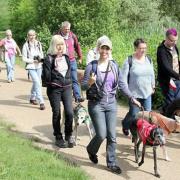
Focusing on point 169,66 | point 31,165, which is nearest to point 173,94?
point 169,66

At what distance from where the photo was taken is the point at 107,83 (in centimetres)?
699

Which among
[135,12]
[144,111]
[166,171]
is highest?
[135,12]

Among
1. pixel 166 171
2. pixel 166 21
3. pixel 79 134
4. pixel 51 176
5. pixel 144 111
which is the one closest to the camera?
pixel 51 176

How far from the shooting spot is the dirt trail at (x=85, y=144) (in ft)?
23.6

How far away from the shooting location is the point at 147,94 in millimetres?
8117

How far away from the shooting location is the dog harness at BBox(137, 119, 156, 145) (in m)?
6.98

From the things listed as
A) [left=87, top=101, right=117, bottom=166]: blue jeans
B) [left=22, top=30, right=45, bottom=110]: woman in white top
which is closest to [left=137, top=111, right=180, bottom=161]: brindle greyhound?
[left=87, top=101, right=117, bottom=166]: blue jeans

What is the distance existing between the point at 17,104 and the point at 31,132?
2679 mm

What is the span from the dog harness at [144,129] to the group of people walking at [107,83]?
0.28 metres

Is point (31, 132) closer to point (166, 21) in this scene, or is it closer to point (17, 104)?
point (17, 104)

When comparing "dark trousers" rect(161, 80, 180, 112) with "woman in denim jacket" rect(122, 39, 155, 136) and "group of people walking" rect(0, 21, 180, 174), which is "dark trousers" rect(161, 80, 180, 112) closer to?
"group of people walking" rect(0, 21, 180, 174)

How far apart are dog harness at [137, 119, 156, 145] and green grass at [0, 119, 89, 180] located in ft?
3.25

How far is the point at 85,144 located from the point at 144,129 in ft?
5.74

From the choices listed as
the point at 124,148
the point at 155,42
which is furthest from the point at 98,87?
the point at 155,42
